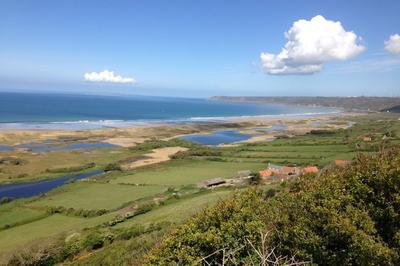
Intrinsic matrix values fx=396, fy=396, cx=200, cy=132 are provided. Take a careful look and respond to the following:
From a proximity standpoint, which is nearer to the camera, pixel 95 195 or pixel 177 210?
pixel 177 210

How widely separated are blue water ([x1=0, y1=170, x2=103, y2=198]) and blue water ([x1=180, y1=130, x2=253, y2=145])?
47.7 meters

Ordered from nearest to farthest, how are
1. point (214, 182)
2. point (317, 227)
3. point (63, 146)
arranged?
point (317, 227) < point (214, 182) < point (63, 146)

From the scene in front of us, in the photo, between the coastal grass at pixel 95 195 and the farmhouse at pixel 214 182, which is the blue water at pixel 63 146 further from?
the farmhouse at pixel 214 182

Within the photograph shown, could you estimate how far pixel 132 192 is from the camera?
168 feet

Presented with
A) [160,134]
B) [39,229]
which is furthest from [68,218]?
[160,134]

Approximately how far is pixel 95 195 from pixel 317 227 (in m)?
38.4

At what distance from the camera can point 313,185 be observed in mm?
18266

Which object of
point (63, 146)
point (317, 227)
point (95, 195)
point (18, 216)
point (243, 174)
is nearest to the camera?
point (317, 227)

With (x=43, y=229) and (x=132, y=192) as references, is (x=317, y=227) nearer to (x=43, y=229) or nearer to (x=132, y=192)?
(x=43, y=229)

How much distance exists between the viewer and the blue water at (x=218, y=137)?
4120 inches

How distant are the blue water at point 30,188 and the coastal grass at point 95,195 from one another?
3.53 meters

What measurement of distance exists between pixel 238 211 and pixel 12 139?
8482 centimetres

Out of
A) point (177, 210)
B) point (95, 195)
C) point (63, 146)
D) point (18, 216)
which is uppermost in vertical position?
point (177, 210)

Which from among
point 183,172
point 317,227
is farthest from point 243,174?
point 317,227
